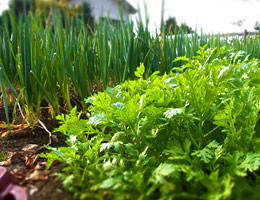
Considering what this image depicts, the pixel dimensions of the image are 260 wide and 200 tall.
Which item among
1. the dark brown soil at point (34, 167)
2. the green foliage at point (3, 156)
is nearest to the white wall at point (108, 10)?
the dark brown soil at point (34, 167)

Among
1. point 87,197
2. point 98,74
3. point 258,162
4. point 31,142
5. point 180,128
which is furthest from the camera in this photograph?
point 98,74

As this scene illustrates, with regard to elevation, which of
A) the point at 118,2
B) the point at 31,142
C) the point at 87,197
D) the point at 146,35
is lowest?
the point at 31,142

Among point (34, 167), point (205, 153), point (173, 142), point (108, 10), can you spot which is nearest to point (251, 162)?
point (205, 153)

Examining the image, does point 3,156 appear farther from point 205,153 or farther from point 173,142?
point 205,153

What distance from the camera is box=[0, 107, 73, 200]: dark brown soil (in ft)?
2.15

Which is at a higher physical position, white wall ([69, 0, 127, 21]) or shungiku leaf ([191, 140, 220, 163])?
white wall ([69, 0, 127, 21])

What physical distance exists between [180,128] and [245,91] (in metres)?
0.30

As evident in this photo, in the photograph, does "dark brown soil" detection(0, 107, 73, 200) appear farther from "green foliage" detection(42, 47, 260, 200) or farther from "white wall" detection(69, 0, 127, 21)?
"white wall" detection(69, 0, 127, 21)

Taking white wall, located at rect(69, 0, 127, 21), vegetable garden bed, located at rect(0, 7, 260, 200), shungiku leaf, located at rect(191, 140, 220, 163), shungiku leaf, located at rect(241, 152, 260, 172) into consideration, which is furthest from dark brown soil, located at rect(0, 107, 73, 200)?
white wall, located at rect(69, 0, 127, 21)

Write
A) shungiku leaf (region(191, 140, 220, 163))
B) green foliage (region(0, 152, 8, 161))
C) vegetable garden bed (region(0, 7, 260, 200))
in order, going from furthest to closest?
green foliage (region(0, 152, 8, 161)) < shungiku leaf (region(191, 140, 220, 163)) < vegetable garden bed (region(0, 7, 260, 200))

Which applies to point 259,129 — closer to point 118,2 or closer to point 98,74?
point 98,74

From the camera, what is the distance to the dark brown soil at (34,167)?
2.15ft

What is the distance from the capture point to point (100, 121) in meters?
0.92

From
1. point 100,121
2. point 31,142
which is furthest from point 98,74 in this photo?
point 100,121
